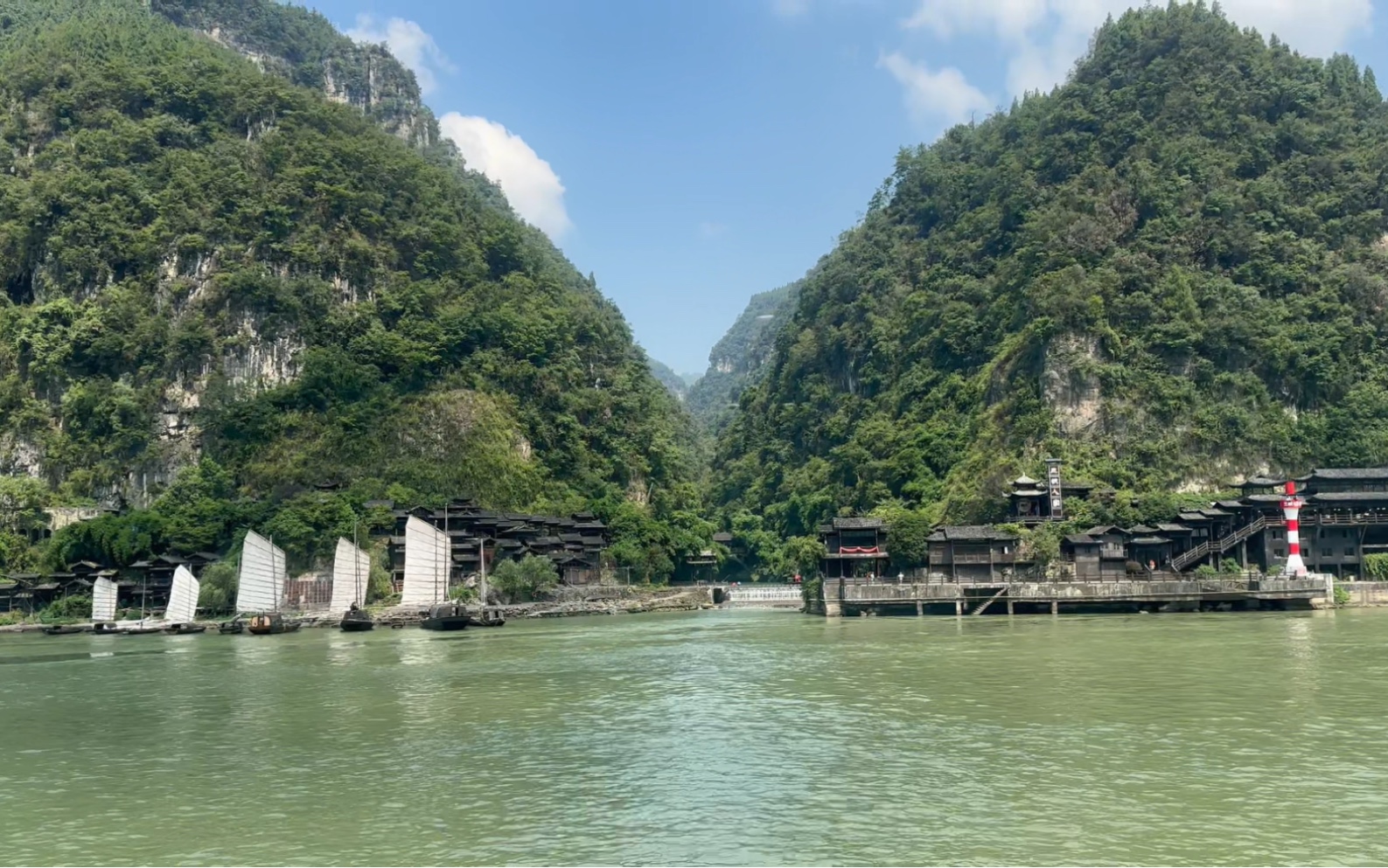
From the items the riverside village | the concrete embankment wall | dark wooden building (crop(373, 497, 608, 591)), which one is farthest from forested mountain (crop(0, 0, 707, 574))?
the concrete embankment wall

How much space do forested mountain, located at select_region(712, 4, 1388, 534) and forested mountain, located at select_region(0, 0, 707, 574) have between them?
20.5 m

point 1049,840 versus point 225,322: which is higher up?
point 225,322

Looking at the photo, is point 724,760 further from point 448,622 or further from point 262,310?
point 262,310

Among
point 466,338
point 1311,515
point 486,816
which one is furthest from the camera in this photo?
point 466,338

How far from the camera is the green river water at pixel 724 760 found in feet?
45.9

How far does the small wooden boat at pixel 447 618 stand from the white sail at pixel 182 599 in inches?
599

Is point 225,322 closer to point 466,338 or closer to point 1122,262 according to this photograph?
point 466,338

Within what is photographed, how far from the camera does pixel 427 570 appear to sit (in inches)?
2482

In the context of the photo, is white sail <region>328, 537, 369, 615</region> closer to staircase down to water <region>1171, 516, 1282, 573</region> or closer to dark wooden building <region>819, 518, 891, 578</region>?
dark wooden building <region>819, 518, 891, 578</region>

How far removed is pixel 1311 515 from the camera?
61.0 m

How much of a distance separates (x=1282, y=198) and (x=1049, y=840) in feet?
288

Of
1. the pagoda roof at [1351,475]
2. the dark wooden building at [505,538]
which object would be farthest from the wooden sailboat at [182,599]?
the pagoda roof at [1351,475]

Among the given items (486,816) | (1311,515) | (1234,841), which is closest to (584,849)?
(486,816)

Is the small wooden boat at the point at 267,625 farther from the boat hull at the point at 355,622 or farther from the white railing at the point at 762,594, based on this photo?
the white railing at the point at 762,594
